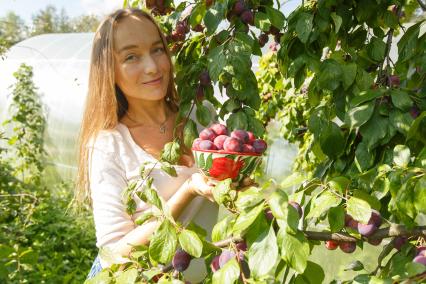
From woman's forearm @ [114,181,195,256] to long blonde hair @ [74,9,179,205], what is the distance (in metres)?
0.27

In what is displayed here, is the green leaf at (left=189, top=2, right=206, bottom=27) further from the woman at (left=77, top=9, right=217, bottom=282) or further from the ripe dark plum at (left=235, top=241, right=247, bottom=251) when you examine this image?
the ripe dark plum at (left=235, top=241, right=247, bottom=251)

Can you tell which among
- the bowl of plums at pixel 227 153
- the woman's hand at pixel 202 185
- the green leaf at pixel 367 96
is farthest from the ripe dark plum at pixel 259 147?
the green leaf at pixel 367 96

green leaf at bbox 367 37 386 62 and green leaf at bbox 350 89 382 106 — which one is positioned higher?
green leaf at bbox 367 37 386 62

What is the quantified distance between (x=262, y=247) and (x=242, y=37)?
0.64 meters

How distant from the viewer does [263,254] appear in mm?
715

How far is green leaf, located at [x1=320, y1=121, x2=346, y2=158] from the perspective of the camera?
3.81ft

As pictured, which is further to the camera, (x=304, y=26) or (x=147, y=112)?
(x=147, y=112)

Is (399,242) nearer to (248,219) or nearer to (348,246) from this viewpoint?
(348,246)

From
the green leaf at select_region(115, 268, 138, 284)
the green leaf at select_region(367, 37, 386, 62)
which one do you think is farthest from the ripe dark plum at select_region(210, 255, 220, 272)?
the green leaf at select_region(367, 37, 386, 62)

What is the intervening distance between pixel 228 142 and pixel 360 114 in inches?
10.8

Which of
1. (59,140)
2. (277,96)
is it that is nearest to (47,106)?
(59,140)

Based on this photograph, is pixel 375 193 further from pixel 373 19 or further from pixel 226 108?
pixel 373 19

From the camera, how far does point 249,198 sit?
0.72 metres

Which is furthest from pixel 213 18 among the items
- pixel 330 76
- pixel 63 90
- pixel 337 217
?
pixel 63 90
